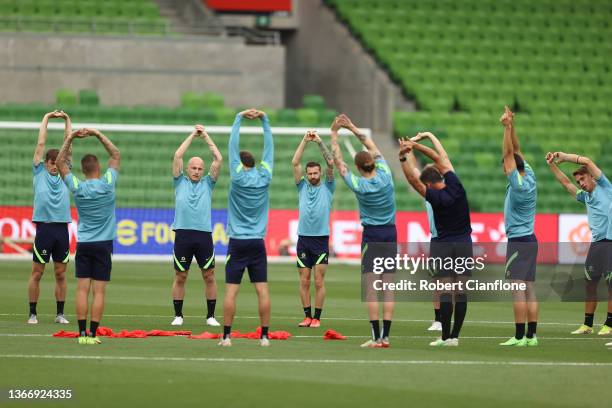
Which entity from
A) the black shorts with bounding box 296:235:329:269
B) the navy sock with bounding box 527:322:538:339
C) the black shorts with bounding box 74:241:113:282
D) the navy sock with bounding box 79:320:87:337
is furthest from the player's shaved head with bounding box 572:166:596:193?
the navy sock with bounding box 79:320:87:337

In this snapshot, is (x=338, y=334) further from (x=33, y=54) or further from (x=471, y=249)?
(x=33, y=54)

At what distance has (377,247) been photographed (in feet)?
47.4

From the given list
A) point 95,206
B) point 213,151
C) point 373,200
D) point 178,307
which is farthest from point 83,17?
point 373,200

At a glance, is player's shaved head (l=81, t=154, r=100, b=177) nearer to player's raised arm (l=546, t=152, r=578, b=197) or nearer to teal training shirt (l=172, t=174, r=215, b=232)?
teal training shirt (l=172, t=174, r=215, b=232)

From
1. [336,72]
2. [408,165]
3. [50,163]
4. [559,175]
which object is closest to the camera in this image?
[408,165]

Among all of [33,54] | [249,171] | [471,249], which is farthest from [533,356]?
[33,54]

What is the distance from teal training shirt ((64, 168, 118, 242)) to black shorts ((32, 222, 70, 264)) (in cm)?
271

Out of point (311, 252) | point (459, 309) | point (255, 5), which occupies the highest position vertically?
point (255, 5)

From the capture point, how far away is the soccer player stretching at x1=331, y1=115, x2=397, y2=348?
14289mm

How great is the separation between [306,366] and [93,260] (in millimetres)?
3168

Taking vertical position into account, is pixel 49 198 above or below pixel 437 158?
below

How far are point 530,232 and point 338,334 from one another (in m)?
2.63

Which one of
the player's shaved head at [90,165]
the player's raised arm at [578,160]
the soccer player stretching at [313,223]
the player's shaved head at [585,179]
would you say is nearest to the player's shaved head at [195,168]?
the soccer player stretching at [313,223]

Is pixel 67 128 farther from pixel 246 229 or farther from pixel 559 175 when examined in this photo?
pixel 559 175
